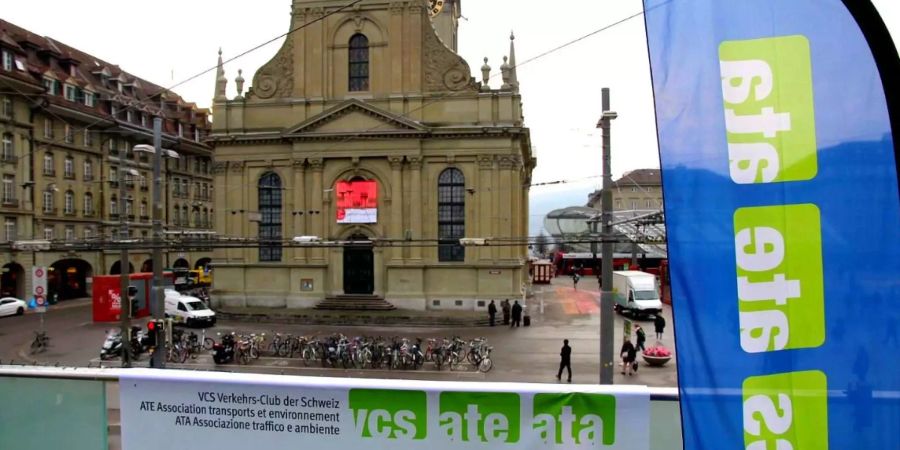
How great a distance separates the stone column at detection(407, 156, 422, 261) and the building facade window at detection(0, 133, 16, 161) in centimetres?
2788

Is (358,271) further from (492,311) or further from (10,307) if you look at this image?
(10,307)

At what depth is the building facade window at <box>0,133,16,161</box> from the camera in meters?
43.4

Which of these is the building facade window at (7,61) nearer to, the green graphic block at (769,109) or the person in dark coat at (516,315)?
the person in dark coat at (516,315)

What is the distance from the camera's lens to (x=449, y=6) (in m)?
62.9

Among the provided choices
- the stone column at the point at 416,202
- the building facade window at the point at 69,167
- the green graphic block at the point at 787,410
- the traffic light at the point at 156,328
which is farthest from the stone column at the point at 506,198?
the green graphic block at the point at 787,410

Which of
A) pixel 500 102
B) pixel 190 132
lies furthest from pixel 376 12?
pixel 190 132

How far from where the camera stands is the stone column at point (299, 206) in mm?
42278

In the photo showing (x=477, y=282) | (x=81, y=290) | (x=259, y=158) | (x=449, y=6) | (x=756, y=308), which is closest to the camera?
(x=756, y=308)

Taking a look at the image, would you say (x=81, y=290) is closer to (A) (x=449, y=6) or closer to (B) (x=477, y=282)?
(B) (x=477, y=282)

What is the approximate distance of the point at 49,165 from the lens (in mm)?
48219

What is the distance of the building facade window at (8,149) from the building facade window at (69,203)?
643cm

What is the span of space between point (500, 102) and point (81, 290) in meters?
39.7

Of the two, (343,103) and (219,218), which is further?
(219,218)

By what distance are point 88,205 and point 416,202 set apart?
2996 cm
